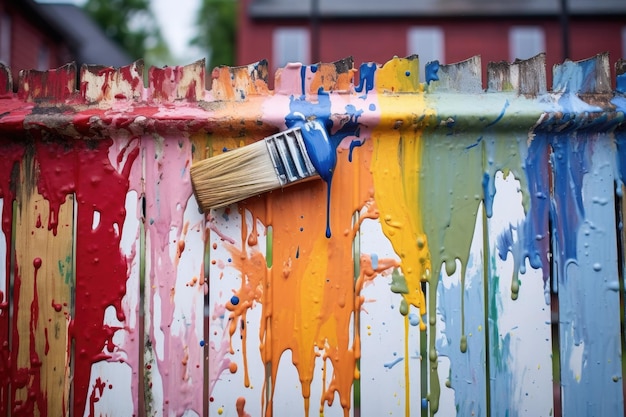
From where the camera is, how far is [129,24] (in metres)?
21.6

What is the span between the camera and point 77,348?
1377mm

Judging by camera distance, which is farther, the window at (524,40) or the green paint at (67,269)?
the window at (524,40)

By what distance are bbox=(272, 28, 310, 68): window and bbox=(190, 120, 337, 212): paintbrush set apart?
37.5ft

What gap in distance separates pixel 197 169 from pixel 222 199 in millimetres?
111

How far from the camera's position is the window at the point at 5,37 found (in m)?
8.95

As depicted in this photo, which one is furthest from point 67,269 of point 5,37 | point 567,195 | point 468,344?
point 5,37

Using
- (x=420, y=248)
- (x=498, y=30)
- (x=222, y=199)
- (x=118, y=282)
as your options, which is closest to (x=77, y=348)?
(x=118, y=282)

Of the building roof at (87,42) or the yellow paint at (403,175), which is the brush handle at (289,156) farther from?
the building roof at (87,42)

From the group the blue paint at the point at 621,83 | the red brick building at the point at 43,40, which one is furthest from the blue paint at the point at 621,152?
the red brick building at the point at 43,40

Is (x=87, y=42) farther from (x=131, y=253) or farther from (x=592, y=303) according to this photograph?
Result: (x=592, y=303)

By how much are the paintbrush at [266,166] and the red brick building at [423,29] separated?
1134cm

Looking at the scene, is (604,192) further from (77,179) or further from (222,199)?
(77,179)

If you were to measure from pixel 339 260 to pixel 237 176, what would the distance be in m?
0.38

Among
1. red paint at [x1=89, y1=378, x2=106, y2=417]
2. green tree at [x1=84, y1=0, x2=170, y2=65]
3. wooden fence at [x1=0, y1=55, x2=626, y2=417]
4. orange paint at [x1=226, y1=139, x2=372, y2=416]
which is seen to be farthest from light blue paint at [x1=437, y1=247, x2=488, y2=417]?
green tree at [x1=84, y1=0, x2=170, y2=65]
